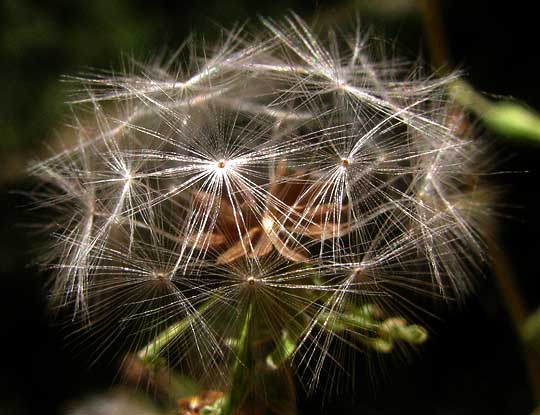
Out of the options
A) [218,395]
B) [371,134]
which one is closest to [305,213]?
[371,134]

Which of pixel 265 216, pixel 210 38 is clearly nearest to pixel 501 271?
pixel 265 216

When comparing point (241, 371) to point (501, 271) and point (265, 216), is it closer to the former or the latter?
point (265, 216)

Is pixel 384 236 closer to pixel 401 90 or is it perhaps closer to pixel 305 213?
pixel 305 213

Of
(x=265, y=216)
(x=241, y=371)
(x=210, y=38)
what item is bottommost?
(x=241, y=371)

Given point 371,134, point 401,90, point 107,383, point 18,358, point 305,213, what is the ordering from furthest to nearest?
point 18,358, point 107,383, point 401,90, point 371,134, point 305,213

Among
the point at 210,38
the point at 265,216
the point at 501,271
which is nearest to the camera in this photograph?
the point at 265,216

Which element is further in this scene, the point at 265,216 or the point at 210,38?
the point at 210,38
